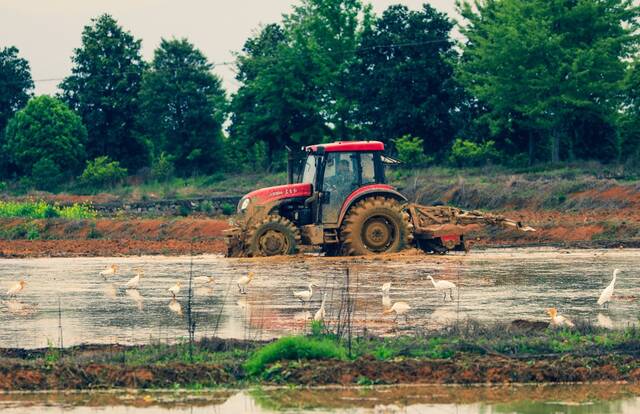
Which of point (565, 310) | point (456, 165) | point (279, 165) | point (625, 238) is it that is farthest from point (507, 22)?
point (565, 310)

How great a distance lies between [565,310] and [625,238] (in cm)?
1398

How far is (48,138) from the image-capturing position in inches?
2857

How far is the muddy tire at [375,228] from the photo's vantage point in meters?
27.1

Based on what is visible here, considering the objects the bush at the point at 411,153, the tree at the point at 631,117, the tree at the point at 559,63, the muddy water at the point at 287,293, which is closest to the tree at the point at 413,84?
the bush at the point at 411,153

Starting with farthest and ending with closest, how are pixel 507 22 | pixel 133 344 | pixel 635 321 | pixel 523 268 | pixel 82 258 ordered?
1. pixel 507 22
2. pixel 82 258
3. pixel 523 268
4. pixel 635 321
5. pixel 133 344

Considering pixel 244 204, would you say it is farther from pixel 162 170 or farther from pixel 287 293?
pixel 162 170

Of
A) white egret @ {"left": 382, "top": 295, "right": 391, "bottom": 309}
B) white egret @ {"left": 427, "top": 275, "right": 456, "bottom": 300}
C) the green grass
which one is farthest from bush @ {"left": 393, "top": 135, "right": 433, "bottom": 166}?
white egret @ {"left": 382, "top": 295, "right": 391, "bottom": 309}

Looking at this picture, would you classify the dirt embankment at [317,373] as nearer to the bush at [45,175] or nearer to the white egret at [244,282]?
the white egret at [244,282]

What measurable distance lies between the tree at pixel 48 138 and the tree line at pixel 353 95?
0.10 metres

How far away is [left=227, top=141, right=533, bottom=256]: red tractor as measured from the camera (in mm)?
27125

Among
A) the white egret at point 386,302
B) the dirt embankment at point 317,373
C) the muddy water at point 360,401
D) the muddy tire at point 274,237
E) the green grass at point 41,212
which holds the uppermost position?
the green grass at point 41,212

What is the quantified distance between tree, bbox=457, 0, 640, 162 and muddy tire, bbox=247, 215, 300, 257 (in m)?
26.2

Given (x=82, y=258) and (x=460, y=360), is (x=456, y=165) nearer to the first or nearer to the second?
(x=82, y=258)

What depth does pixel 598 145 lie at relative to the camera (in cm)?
5681
